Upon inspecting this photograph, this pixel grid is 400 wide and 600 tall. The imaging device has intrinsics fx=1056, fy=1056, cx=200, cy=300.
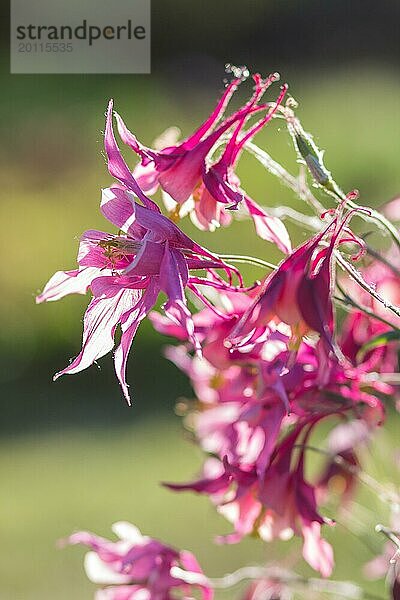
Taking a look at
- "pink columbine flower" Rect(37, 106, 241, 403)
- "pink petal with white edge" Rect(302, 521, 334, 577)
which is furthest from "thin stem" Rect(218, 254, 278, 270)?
"pink petal with white edge" Rect(302, 521, 334, 577)

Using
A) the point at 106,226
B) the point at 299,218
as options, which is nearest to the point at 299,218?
the point at 299,218

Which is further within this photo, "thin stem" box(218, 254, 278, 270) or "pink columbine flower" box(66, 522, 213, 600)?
"pink columbine flower" box(66, 522, 213, 600)

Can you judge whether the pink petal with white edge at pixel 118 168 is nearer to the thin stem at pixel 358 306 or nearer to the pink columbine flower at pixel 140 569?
the thin stem at pixel 358 306

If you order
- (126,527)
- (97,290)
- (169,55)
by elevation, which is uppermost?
(169,55)

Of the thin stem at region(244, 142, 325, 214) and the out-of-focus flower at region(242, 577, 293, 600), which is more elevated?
the thin stem at region(244, 142, 325, 214)

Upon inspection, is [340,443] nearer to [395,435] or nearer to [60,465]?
[395,435]

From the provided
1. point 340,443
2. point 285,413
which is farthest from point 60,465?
point 285,413

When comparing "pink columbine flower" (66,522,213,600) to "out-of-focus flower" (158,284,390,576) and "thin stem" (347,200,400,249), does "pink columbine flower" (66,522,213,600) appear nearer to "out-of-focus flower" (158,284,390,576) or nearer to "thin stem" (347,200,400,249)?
"out-of-focus flower" (158,284,390,576)
